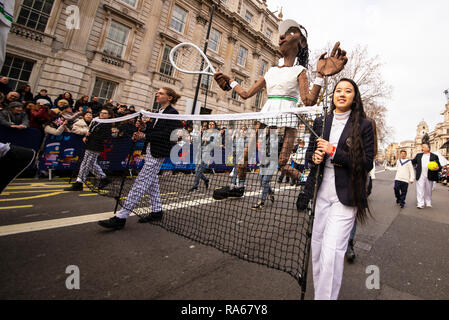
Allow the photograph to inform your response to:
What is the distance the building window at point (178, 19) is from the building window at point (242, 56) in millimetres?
7299

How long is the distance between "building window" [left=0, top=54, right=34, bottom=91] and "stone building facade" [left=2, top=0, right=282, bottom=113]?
0.04 metres

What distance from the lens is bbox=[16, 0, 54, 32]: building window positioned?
11625 millimetres

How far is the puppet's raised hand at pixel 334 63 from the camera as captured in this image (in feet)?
6.22

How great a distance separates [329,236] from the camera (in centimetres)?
156

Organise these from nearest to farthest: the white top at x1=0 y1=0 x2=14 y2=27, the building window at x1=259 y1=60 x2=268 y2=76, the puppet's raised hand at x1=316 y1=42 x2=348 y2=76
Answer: the white top at x1=0 y1=0 x2=14 y2=27
the puppet's raised hand at x1=316 y1=42 x2=348 y2=76
the building window at x1=259 y1=60 x2=268 y2=76

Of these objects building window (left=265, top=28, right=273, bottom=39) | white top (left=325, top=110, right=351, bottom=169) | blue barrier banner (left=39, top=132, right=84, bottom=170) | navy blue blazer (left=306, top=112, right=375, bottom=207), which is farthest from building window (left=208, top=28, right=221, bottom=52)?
navy blue blazer (left=306, top=112, right=375, bottom=207)

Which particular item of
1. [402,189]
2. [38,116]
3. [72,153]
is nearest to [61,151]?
[72,153]

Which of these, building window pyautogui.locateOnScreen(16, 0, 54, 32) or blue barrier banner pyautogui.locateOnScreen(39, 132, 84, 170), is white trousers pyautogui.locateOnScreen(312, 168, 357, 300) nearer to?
blue barrier banner pyautogui.locateOnScreen(39, 132, 84, 170)

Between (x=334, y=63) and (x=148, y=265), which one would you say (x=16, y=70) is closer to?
(x=148, y=265)

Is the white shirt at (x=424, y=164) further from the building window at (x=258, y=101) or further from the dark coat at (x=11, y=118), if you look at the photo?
the building window at (x=258, y=101)

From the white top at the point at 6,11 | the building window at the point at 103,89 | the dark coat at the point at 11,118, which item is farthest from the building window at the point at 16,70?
the white top at the point at 6,11

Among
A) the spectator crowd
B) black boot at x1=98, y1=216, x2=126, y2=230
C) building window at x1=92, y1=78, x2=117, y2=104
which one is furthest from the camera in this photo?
building window at x1=92, y1=78, x2=117, y2=104

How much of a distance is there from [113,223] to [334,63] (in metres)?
3.28
